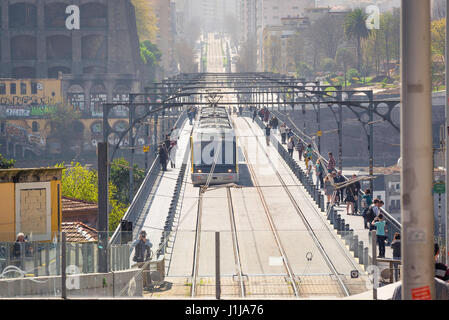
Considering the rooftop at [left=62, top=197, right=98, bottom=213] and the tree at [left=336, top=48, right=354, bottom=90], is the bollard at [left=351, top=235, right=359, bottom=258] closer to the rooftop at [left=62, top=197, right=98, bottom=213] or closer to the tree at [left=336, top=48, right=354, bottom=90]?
the rooftop at [left=62, top=197, right=98, bottom=213]

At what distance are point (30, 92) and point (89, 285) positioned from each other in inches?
3540

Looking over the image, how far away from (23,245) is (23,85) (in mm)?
88345

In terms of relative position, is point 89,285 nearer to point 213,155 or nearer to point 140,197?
point 140,197

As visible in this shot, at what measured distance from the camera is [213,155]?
1527 inches

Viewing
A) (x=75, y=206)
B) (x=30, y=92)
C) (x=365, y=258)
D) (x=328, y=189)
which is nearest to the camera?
(x=365, y=258)

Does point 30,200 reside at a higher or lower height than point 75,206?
higher

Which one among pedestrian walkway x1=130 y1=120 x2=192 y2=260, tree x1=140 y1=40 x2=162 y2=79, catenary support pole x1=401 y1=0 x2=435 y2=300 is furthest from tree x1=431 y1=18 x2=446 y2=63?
catenary support pole x1=401 y1=0 x2=435 y2=300

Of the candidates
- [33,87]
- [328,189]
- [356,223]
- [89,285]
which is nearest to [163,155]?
[328,189]

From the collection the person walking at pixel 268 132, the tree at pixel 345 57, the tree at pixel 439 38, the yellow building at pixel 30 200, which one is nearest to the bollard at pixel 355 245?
the yellow building at pixel 30 200

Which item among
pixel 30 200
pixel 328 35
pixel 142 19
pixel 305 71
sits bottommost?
pixel 30 200

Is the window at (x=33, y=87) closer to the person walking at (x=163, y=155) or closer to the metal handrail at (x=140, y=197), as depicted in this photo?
the metal handrail at (x=140, y=197)
